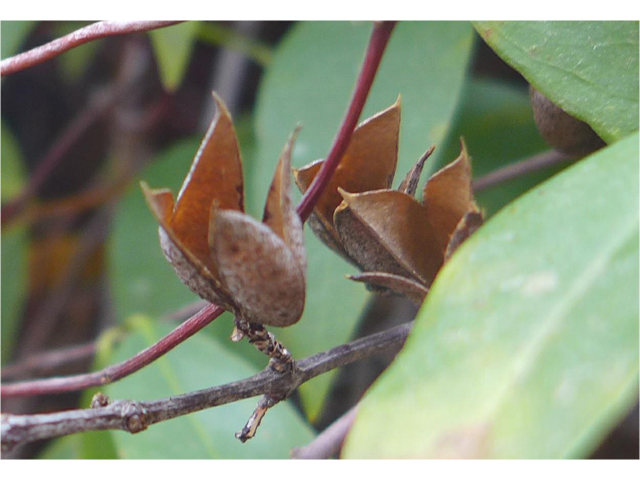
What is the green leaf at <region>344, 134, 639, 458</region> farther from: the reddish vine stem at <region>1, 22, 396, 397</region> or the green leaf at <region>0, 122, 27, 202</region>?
the green leaf at <region>0, 122, 27, 202</region>

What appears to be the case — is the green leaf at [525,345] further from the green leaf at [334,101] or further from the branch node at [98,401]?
the green leaf at [334,101]

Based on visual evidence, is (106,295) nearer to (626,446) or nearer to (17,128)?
(17,128)

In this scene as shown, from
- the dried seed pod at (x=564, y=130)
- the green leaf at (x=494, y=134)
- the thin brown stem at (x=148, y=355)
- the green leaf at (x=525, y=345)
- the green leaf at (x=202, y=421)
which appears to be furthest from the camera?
the green leaf at (x=494, y=134)

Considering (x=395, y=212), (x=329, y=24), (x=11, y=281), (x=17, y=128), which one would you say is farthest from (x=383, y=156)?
(x=17, y=128)

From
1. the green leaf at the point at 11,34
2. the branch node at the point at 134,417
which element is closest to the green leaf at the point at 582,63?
the branch node at the point at 134,417

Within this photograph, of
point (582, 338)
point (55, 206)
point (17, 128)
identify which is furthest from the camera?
point (17, 128)

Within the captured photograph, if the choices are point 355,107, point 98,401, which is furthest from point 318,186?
point 98,401

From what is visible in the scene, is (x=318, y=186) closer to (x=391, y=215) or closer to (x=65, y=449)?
(x=391, y=215)
